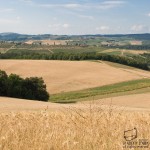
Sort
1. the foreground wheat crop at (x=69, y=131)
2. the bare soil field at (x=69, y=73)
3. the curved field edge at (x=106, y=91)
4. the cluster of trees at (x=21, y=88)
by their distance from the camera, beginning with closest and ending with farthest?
the foreground wheat crop at (x=69, y=131)
the cluster of trees at (x=21, y=88)
the curved field edge at (x=106, y=91)
the bare soil field at (x=69, y=73)

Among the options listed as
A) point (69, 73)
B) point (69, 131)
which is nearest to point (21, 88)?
point (69, 73)

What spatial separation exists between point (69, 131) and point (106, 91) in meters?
73.1

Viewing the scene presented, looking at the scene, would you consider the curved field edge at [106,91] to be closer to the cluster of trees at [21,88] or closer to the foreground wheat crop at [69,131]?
the cluster of trees at [21,88]

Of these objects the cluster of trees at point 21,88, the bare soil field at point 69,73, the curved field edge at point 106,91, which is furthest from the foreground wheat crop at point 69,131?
the bare soil field at point 69,73

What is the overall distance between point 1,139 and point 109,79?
92.7 meters

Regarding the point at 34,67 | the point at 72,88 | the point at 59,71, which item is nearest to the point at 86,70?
the point at 59,71

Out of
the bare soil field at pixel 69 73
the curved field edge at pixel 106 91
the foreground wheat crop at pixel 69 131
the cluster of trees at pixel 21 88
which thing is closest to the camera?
the foreground wheat crop at pixel 69 131

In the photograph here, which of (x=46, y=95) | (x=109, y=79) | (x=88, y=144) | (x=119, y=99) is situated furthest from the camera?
(x=109, y=79)

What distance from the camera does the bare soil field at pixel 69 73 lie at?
89.1 metres

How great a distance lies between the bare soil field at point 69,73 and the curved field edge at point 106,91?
4287mm

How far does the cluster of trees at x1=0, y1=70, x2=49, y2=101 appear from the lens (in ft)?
216

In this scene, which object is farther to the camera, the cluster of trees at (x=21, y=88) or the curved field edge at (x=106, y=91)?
the curved field edge at (x=106, y=91)

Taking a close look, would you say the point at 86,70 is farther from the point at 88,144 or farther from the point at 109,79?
the point at 88,144

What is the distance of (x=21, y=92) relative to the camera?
67.0m
